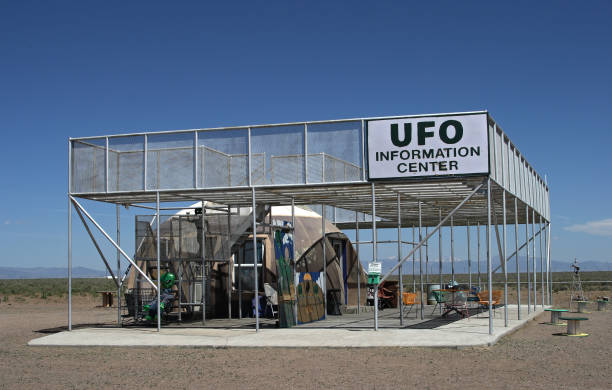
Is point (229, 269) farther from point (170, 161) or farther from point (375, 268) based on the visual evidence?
point (375, 268)

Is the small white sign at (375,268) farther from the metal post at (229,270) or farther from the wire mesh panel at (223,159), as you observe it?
the metal post at (229,270)

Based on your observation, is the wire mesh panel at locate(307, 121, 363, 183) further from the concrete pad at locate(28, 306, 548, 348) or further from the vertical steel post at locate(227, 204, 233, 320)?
the vertical steel post at locate(227, 204, 233, 320)

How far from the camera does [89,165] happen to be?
19.0 metres

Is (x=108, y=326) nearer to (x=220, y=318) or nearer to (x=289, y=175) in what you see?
(x=220, y=318)

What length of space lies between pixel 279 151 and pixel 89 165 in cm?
518

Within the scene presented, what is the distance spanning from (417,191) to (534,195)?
7130 mm

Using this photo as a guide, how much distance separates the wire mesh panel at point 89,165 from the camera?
18922 millimetres

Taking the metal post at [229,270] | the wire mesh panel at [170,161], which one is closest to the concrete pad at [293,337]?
the metal post at [229,270]

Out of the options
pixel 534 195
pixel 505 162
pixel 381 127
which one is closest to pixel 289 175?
pixel 381 127

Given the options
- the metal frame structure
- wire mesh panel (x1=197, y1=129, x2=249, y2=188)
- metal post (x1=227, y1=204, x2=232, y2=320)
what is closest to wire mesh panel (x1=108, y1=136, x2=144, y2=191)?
the metal frame structure

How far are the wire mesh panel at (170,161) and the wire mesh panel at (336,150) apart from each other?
122 inches

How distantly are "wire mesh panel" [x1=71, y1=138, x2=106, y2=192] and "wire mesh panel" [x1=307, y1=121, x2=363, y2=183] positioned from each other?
552cm

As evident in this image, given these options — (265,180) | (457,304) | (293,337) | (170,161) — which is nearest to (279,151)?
(265,180)

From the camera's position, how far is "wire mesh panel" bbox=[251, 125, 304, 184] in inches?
680
